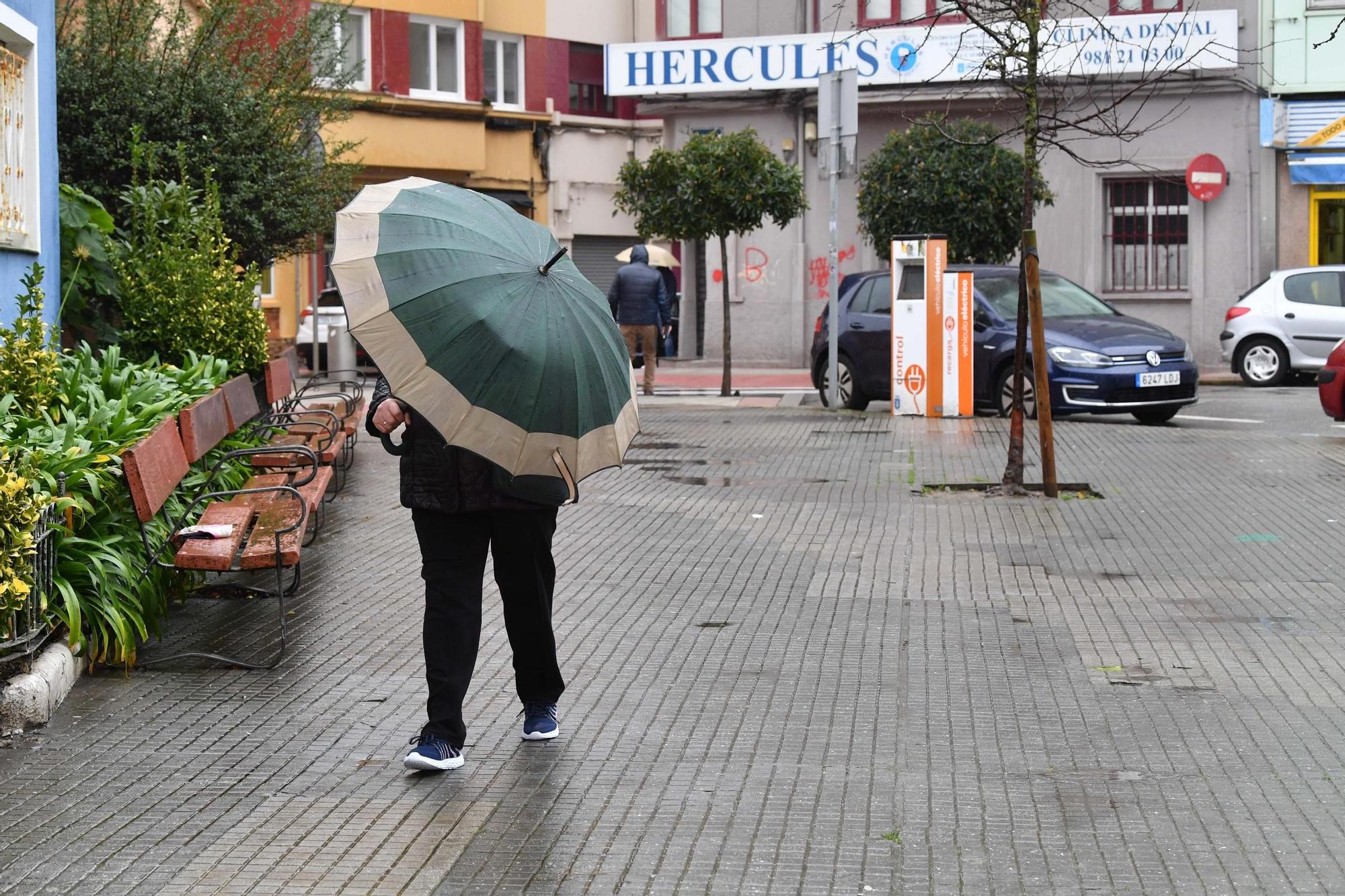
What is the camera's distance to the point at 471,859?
481 centimetres

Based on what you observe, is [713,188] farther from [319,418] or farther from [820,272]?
[319,418]

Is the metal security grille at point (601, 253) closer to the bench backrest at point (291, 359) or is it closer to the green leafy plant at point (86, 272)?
the bench backrest at point (291, 359)

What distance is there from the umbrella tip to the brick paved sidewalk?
1602 mm

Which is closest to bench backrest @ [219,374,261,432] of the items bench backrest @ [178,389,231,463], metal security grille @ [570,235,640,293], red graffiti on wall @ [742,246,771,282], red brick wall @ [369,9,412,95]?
bench backrest @ [178,389,231,463]

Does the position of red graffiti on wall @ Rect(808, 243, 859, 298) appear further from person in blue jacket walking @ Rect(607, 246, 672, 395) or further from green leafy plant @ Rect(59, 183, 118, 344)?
green leafy plant @ Rect(59, 183, 118, 344)

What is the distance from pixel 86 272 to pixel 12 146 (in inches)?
64.9

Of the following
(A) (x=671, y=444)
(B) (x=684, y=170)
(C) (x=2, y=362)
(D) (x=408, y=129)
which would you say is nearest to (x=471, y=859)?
(C) (x=2, y=362)

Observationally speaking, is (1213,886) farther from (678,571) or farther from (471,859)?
(678,571)

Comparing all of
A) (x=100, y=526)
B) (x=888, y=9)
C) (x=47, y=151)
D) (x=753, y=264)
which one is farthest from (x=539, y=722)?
(x=888, y=9)

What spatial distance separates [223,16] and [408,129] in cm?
1830

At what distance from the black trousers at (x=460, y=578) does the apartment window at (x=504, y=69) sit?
31572 mm

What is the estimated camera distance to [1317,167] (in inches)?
1156

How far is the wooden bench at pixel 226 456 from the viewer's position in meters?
9.05

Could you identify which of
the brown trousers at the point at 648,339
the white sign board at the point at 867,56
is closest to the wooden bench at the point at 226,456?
the brown trousers at the point at 648,339
